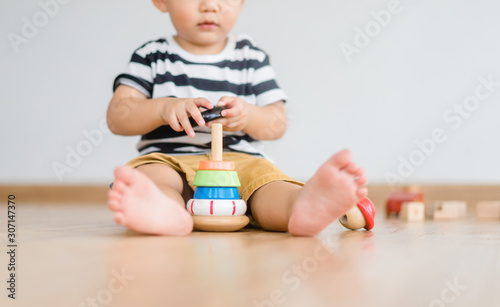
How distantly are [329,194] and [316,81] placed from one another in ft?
5.15

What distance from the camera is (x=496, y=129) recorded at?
212cm

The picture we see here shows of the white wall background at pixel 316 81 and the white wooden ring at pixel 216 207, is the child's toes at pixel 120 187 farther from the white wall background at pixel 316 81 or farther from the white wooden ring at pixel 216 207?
the white wall background at pixel 316 81

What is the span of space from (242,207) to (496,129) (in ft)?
5.22

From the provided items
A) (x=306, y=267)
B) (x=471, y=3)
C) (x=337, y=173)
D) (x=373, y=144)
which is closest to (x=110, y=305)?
(x=306, y=267)

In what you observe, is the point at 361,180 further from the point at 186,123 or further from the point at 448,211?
the point at 448,211

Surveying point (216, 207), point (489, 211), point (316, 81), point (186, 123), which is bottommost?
point (489, 211)

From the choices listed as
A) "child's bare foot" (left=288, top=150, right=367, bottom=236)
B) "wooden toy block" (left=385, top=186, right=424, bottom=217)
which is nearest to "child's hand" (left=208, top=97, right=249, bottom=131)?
"child's bare foot" (left=288, top=150, right=367, bottom=236)

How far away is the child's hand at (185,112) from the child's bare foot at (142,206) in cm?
16

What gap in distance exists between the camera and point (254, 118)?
1.03 m

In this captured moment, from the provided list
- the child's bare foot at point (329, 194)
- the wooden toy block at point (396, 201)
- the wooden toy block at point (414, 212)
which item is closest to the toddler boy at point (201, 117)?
the child's bare foot at point (329, 194)

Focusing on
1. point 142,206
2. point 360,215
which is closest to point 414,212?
point 360,215

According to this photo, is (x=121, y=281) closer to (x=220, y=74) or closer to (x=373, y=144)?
(x=220, y=74)

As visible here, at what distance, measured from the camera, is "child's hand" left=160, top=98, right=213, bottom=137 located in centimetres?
87

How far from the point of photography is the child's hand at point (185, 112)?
873 mm
